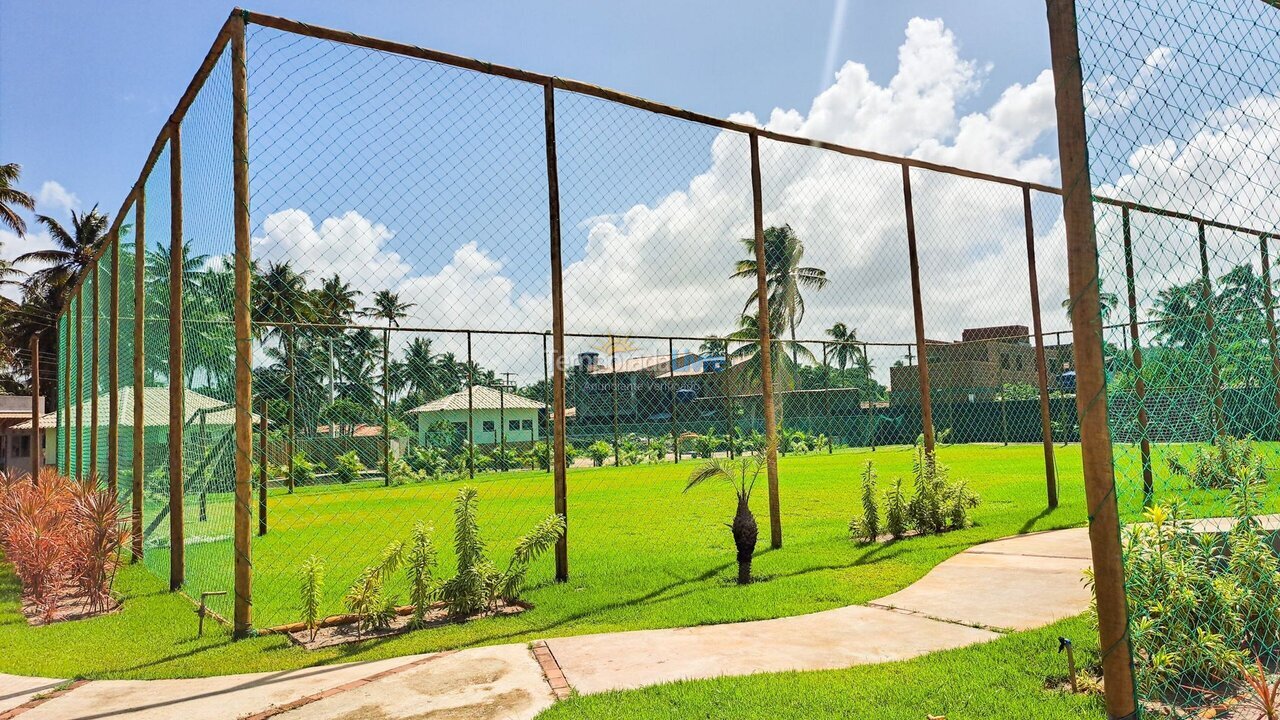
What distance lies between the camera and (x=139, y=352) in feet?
24.3

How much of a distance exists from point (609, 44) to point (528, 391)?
8.72 metres

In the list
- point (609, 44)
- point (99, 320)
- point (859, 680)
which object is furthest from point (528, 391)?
point (859, 680)

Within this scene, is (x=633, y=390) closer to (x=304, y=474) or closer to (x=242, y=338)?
(x=304, y=474)

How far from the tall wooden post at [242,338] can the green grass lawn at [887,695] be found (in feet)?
8.66

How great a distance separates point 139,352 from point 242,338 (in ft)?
11.2

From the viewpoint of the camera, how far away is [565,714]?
321 cm

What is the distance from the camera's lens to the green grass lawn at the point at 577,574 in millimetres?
4633

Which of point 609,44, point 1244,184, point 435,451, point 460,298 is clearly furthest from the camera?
point 435,451

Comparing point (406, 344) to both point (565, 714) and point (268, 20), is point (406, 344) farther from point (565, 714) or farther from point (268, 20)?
point (565, 714)

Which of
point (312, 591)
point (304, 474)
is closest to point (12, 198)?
point (304, 474)

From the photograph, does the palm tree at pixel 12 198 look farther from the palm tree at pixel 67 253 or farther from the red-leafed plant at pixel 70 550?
the red-leafed plant at pixel 70 550

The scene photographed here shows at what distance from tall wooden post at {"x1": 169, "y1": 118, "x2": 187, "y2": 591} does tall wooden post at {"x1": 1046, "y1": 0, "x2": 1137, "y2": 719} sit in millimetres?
6336

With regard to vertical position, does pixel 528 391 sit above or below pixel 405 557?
above

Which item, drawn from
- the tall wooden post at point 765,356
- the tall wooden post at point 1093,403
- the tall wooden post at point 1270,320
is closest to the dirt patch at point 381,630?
the tall wooden post at point 765,356
